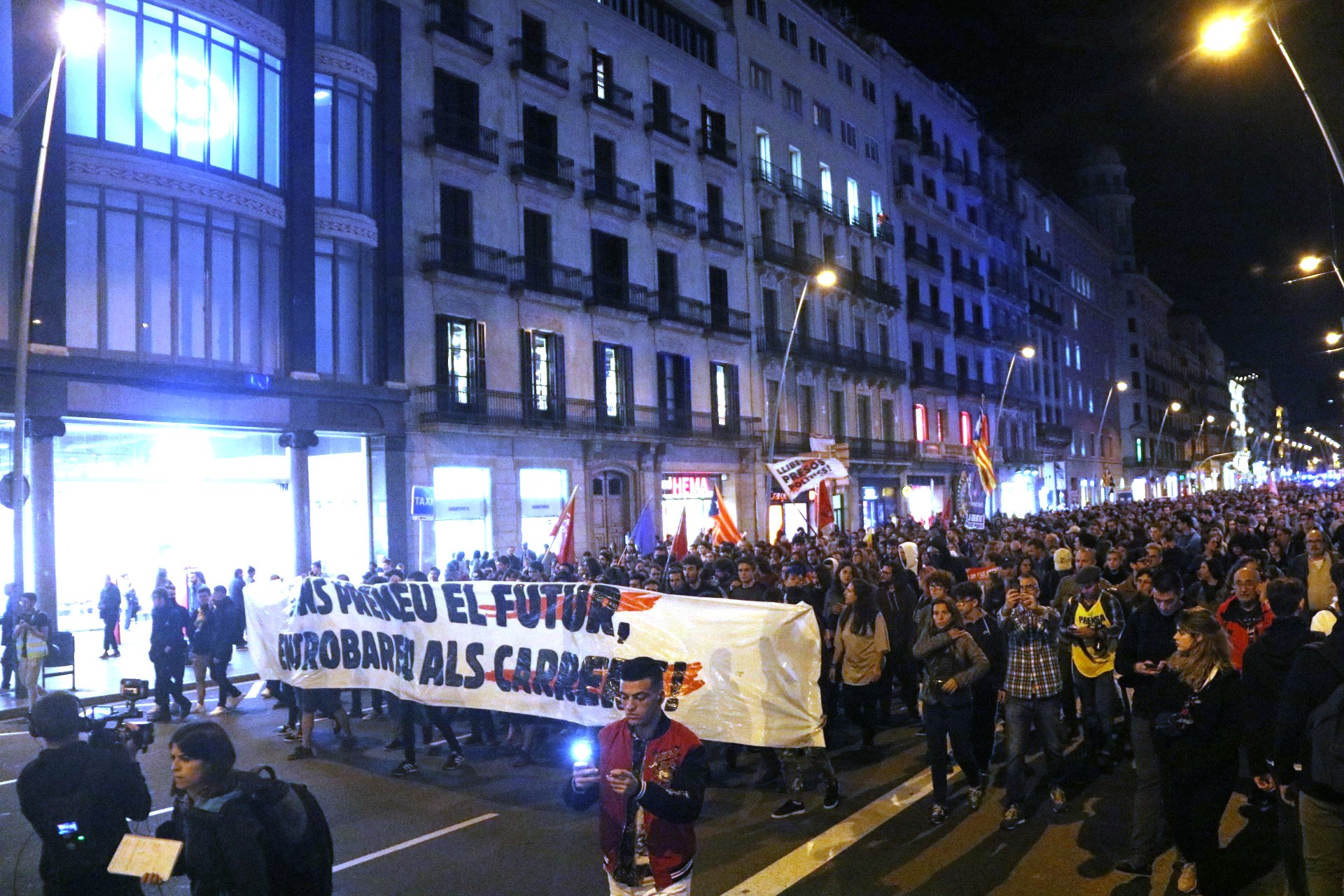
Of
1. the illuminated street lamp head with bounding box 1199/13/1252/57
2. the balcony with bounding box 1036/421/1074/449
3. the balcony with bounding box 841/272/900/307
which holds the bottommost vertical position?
the balcony with bounding box 1036/421/1074/449

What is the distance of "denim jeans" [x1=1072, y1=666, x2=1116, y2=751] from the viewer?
8383mm

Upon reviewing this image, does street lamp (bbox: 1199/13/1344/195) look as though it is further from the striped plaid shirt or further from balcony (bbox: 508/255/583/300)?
balcony (bbox: 508/255/583/300)

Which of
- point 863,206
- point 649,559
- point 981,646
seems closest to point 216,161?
point 649,559

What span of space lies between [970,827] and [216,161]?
20.6m

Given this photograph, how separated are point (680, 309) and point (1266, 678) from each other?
1183 inches

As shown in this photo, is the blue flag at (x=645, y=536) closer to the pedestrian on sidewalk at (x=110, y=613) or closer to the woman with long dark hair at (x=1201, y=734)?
the pedestrian on sidewalk at (x=110, y=613)

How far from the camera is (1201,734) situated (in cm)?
560

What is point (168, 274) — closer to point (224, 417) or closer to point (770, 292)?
point (224, 417)

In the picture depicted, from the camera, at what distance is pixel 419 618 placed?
9.20 metres

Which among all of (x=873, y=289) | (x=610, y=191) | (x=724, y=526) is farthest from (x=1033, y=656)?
(x=873, y=289)

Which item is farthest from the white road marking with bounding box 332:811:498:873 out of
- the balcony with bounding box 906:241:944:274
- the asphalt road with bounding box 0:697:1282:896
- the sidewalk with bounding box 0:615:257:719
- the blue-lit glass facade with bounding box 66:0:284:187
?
the balcony with bounding box 906:241:944:274

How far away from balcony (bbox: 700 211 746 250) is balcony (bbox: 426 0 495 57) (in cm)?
1048

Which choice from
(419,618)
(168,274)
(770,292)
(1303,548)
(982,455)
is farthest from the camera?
(770,292)

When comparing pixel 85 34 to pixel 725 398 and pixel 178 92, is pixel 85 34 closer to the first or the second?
pixel 178 92
